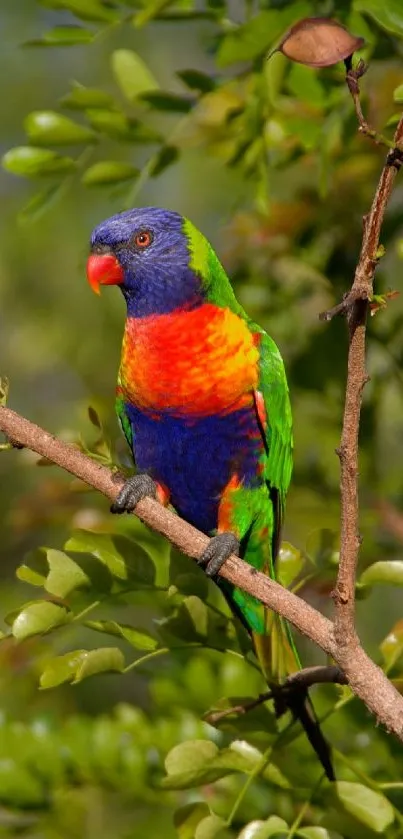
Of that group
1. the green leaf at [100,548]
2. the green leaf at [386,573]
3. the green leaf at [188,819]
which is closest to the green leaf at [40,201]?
the green leaf at [100,548]

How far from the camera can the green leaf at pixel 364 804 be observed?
1.51 m

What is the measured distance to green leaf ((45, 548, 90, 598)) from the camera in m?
1.54

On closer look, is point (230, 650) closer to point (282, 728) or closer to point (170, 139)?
point (282, 728)

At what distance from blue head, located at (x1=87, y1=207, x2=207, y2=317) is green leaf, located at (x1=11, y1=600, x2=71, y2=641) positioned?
94cm

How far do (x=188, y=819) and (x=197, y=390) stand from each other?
36.4 inches

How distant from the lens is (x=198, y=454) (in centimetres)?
230

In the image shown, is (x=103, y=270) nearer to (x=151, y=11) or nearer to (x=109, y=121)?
(x=109, y=121)

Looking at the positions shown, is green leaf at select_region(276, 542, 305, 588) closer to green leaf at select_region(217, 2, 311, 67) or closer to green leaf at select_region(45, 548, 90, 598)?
green leaf at select_region(45, 548, 90, 598)

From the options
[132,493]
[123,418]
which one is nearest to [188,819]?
[132,493]

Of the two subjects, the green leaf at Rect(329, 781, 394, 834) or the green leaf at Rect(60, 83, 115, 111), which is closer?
the green leaf at Rect(329, 781, 394, 834)

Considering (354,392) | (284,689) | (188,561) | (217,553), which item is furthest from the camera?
(217,553)

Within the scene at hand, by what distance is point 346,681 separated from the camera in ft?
4.69

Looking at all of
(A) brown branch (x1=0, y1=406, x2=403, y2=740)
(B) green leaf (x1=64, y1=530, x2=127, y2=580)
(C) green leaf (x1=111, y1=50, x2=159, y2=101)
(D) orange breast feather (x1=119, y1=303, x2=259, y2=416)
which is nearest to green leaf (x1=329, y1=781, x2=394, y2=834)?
(A) brown branch (x1=0, y1=406, x2=403, y2=740)

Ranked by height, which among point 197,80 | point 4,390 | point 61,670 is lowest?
point 61,670
